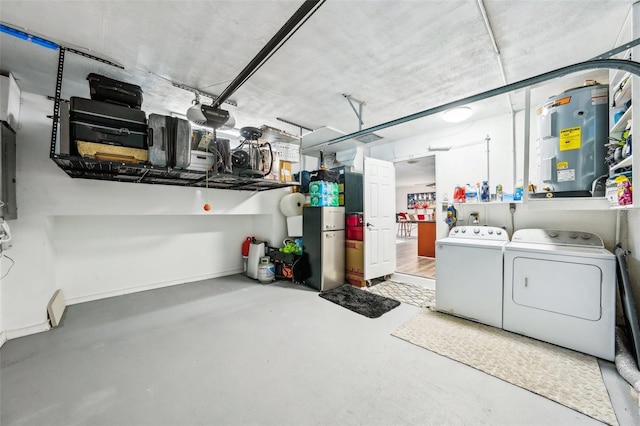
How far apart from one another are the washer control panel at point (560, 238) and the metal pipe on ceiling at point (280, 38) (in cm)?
323

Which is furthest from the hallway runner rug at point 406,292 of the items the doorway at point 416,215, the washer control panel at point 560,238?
the washer control panel at point 560,238

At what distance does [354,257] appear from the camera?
4.02 m

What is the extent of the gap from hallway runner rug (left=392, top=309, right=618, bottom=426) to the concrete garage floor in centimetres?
8

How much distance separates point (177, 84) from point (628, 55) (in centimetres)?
450

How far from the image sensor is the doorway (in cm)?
524

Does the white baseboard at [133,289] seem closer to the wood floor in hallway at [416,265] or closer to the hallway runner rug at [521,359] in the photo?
the hallway runner rug at [521,359]

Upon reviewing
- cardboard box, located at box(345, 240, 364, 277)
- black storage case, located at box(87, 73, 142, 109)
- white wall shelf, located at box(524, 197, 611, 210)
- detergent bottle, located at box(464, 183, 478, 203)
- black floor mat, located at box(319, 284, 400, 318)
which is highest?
black storage case, located at box(87, 73, 142, 109)

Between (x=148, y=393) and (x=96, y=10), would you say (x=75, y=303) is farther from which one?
(x=96, y=10)

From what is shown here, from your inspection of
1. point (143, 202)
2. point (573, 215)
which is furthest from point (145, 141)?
point (573, 215)

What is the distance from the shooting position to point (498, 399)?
5.11 feet

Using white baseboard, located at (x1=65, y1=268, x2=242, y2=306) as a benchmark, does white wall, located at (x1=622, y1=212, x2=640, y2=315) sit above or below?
above

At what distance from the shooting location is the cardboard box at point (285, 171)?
11.7 ft

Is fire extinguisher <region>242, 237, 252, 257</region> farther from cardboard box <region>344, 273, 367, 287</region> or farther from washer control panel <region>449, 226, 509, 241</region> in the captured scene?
washer control panel <region>449, 226, 509, 241</region>


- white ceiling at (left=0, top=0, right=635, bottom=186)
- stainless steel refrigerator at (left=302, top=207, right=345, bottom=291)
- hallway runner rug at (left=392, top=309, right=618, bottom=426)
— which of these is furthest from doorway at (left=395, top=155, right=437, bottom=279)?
white ceiling at (left=0, top=0, right=635, bottom=186)
